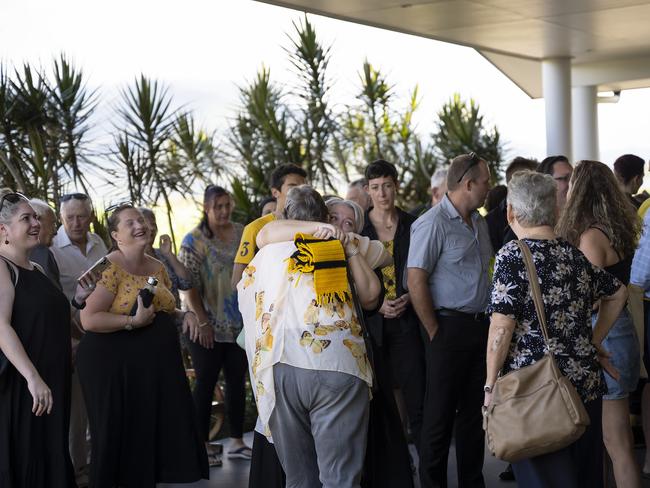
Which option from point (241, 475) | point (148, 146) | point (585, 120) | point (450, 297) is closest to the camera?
point (450, 297)

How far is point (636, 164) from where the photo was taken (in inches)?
254

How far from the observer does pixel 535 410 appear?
3420 millimetres

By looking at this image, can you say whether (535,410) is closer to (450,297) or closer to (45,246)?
(450,297)

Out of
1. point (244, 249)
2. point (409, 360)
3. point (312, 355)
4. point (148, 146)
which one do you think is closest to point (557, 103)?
point (148, 146)

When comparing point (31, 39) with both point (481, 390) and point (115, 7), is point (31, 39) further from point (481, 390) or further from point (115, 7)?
point (481, 390)

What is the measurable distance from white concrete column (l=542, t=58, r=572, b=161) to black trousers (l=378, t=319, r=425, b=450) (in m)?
9.78

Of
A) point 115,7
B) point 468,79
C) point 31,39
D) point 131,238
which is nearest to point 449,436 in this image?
point 131,238

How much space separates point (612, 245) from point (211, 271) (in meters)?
2.96

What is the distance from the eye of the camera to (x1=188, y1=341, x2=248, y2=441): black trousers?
6395mm

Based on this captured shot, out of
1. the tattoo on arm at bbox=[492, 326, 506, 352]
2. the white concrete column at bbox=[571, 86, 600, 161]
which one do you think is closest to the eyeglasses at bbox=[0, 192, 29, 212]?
the tattoo on arm at bbox=[492, 326, 506, 352]

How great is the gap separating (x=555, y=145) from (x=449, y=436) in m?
10.5

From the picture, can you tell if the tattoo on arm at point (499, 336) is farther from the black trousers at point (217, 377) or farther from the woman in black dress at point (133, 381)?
the black trousers at point (217, 377)

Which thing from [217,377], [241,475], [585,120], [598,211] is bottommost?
[241,475]

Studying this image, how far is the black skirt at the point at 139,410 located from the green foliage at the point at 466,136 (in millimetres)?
10264
